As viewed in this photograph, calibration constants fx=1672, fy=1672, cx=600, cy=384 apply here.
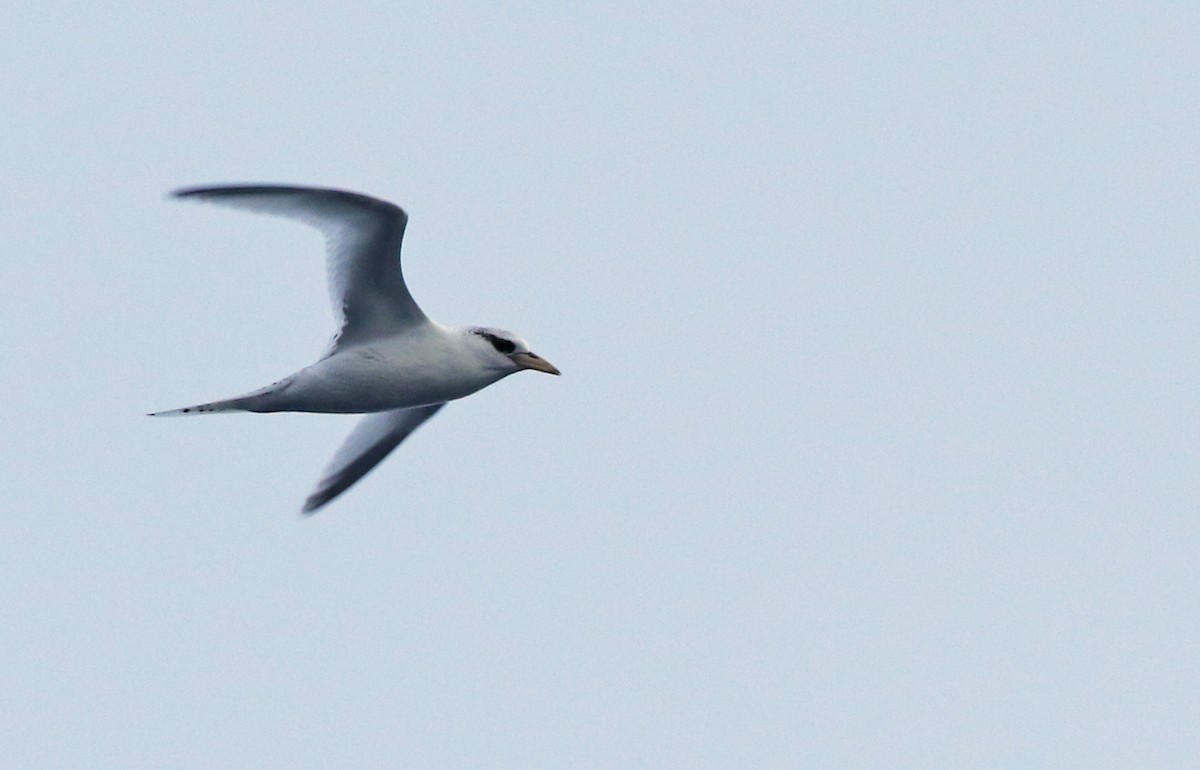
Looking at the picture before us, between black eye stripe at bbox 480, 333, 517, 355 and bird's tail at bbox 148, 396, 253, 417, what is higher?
black eye stripe at bbox 480, 333, 517, 355

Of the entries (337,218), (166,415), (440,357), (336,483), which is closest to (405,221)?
(337,218)

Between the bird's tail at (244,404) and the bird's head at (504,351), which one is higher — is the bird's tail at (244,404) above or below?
below

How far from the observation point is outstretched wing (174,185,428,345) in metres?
16.0

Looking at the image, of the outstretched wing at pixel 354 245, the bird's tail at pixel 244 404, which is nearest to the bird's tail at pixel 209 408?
the bird's tail at pixel 244 404

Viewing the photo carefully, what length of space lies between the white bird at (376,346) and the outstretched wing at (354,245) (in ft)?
0.03

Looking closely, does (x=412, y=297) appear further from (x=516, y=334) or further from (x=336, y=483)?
(x=336, y=483)

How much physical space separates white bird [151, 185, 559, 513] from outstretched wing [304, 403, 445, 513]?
95.1 inches

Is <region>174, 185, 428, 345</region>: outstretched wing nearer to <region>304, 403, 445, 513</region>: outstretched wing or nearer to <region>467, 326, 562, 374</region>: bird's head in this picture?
<region>467, 326, 562, 374</region>: bird's head

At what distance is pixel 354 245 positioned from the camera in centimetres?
1719

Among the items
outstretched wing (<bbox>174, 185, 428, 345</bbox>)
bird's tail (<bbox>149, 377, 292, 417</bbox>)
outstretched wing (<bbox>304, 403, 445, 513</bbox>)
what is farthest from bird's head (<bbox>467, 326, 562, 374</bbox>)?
outstretched wing (<bbox>304, 403, 445, 513</bbox>)

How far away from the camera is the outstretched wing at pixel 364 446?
21.2 meters

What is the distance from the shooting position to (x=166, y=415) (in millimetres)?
17609

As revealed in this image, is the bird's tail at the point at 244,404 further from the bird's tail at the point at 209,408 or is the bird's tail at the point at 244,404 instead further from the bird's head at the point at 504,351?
the bird's head at the point at 504,351

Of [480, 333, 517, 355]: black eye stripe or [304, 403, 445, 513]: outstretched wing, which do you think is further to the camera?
[304, 403, 445, 513]: outstretched wing
